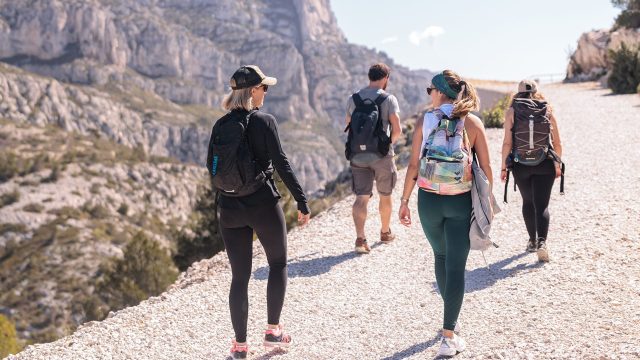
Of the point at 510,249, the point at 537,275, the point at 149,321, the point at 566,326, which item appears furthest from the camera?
the point at 510,249

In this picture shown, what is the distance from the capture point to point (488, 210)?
4.38 m

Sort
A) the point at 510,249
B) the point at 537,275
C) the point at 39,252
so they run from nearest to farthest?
1. the point at 537,275
2. the point at 510,249
3. the point at 39,252

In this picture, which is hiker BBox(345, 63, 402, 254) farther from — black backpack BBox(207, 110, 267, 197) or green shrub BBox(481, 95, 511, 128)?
green shrub BBox(481, 95, 511, 128)

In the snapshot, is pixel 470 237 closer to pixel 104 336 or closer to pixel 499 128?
pixel 104 336

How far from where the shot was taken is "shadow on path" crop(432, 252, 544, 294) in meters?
6.58

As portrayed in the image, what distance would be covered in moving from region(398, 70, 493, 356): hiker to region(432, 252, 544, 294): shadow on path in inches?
80.1

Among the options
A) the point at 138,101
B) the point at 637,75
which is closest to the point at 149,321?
the point at 637,75

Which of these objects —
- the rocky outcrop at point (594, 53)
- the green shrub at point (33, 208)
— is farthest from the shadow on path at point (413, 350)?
the green shrub at point (33, 208)

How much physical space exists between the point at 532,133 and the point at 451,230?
2.93 meters

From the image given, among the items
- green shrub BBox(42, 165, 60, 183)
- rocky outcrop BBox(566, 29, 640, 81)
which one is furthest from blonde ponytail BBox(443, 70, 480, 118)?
green shrub BBox(42, 165, 60, 183)

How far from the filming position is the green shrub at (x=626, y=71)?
88.3ft

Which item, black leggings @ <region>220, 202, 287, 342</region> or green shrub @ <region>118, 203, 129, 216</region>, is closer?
black leggings @ <region>220, 202, 287, 342</region>

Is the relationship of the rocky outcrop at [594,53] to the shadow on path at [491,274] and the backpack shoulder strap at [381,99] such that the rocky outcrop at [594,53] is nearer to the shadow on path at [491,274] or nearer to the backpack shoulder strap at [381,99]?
the shadow on path at [491,274]

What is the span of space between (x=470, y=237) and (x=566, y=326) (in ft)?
4.37
